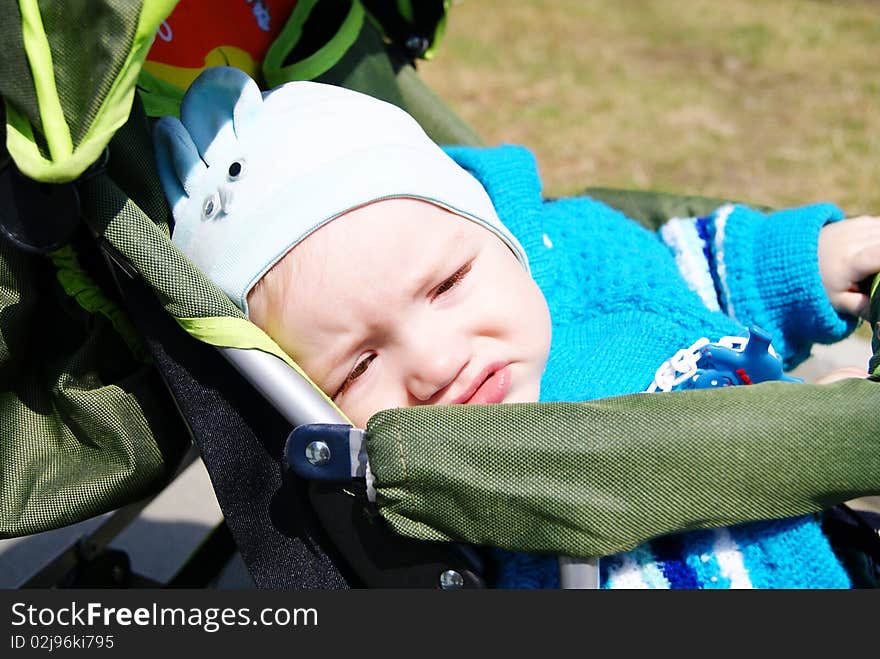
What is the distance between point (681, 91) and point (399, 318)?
2978mm

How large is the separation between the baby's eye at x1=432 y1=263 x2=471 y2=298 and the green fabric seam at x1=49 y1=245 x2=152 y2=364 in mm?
386

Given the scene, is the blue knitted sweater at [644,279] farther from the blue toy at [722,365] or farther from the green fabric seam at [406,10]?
the green fabric seam at [406,10]

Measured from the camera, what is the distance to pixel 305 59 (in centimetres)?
157

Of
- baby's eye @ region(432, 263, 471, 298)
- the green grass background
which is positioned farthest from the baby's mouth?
the green grass background

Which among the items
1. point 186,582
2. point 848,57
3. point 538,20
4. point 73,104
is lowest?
point 186,582

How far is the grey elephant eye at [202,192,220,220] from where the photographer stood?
1189mm

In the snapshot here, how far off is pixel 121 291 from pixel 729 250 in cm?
89

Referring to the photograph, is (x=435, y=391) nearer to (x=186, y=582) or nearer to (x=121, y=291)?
(x=121, y=291)

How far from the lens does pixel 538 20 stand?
4.52 metres

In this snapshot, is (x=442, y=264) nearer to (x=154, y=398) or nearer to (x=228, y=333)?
(x=228, y=333)

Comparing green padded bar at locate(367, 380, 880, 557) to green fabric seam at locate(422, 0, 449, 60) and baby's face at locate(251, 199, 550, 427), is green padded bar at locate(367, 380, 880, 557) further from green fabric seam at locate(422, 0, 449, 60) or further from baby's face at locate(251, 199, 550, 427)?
green fabric seam at locate(422, 0, 449, 60)

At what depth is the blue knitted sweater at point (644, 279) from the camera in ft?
4.22

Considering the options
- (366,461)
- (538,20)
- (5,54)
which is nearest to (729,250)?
(366,461)

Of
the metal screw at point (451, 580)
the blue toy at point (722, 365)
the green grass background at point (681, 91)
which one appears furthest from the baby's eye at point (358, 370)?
the green grass background at point (681, 91)
